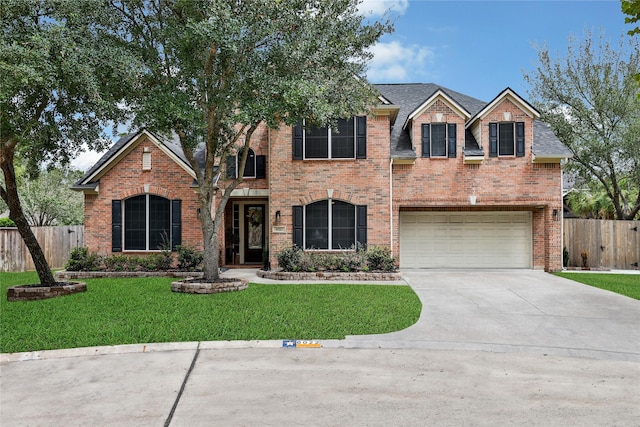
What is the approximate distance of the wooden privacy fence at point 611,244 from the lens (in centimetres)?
1675

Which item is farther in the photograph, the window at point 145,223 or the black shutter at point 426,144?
the black shutter at point 426,144

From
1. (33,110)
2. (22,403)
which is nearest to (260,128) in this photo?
(33,110)

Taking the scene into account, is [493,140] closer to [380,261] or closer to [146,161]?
[380,261]

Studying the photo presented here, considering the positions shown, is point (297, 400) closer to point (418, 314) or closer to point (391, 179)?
point (418, 314)

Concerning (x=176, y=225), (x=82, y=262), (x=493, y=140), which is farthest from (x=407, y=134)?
(x=82, y=262)

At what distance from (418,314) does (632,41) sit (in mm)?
18473

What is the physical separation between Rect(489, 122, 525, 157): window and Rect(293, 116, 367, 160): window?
450 centimetres

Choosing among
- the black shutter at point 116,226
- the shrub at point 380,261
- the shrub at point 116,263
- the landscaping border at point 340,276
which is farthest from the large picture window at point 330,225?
the black shutter at point 116,226

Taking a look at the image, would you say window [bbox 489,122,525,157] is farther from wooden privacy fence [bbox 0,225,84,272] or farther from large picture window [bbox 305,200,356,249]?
wooden privacy fence [bbox 0,225,84,272]

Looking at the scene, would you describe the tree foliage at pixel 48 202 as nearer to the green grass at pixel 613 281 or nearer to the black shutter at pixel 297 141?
the black shutter at pixel 297 141

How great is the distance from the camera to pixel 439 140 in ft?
50.1

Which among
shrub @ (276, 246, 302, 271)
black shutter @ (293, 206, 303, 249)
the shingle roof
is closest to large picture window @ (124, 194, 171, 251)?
shrub @ (276, 246, 302, 271)

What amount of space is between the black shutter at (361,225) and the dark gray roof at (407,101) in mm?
2178

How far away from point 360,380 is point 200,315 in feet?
13.5
